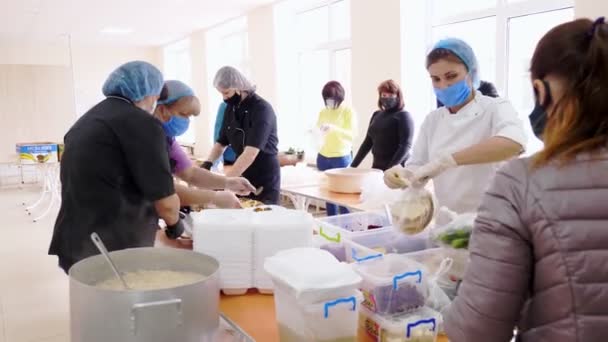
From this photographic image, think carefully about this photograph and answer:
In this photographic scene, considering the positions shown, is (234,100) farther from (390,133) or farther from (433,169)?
(433,169)

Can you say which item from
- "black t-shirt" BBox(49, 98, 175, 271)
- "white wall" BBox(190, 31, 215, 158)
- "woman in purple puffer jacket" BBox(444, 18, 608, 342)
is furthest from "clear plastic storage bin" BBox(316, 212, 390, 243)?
"white wall" BBox(190, 31, 215, 158)

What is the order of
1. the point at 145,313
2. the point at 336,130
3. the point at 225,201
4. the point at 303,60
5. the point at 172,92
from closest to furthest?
the point at 145,313, the point at 225,201, the point at 172,92, the point at 336,130, the point at 303,60

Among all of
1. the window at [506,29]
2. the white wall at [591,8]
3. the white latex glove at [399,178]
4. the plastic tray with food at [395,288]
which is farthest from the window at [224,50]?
the plastic tray with food at [395,288]

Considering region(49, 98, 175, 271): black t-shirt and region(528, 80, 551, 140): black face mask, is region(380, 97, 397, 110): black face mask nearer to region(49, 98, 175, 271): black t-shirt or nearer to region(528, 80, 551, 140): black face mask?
region(49, 98, 175, 271): black t-shirt

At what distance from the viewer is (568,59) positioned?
74cm

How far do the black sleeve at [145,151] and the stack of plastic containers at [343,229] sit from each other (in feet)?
1.59

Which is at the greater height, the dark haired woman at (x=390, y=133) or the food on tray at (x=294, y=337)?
the dark haired woman at (x=390, y=133)

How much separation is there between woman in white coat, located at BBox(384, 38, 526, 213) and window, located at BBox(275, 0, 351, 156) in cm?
418

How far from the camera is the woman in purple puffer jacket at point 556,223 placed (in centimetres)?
71

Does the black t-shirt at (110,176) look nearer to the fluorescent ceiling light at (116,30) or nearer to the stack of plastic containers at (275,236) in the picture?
the stack of plastic containers at (275,236)

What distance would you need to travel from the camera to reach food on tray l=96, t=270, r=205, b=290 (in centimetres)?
107

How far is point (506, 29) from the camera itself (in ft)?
12.6

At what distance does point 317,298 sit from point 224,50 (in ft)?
26.5

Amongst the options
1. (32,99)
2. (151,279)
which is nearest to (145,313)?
(151,279)
